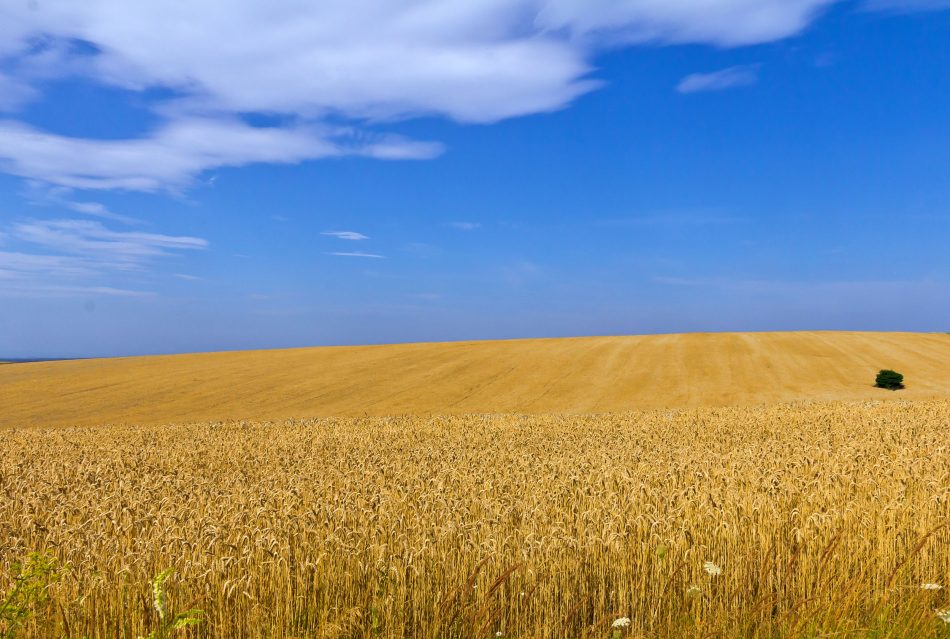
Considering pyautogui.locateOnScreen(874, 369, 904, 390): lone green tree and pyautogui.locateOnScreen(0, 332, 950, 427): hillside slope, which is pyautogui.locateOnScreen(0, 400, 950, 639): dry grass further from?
pyautogui.locateOnScreen(874, 369, 904, 390): lone green tree

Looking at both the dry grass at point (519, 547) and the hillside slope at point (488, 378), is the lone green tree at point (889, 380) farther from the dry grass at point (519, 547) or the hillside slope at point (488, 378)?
the dry grass at point (519, 547)

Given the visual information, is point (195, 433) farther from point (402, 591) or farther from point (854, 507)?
point (854, 507)

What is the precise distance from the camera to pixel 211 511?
6.81 meters

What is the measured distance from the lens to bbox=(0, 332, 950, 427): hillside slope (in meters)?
32.9

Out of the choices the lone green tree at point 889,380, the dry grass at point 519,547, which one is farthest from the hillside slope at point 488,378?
the dry grass at point 519,547

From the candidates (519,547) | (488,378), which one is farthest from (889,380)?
(519,547)

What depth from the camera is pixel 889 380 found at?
113 ft

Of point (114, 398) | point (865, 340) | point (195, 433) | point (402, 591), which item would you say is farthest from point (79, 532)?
point (865, 340)

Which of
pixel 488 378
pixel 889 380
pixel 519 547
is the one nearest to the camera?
pixel 519 547

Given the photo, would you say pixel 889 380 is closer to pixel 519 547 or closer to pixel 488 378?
pixel 488 378

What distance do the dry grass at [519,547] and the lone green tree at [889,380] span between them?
28495 mm

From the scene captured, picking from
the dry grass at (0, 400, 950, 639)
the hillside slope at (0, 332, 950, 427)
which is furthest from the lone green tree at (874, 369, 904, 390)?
the dry grass at (0, 400, 950, 639)

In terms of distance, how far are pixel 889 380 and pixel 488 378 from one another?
2242 cm

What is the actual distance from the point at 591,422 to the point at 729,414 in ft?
13.6
